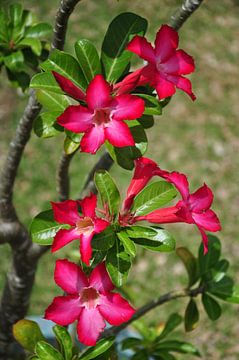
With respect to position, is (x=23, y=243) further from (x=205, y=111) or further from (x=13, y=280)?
(x=205, y=111)

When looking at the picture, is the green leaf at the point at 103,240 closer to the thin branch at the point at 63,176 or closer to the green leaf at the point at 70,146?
the green leaf at the point at 70,146

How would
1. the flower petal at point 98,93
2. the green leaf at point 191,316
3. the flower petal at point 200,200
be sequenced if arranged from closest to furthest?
1. the flower petal at point 98,93
2. the flower petal at point 200,200
3. the green leaf at point 191,316

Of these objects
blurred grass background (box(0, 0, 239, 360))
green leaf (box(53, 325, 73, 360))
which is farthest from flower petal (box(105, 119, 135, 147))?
blurred grass background (box(0, 0, 239, 360))

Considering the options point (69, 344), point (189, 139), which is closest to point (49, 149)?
point (189, 139)

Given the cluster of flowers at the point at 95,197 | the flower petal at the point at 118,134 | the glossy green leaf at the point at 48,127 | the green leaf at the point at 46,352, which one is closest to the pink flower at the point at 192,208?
the cluster of flowers at the point at 95,197

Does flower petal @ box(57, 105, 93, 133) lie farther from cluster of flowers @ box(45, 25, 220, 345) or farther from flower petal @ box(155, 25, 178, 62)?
flower petal @ box(155, 25, 178, 62)

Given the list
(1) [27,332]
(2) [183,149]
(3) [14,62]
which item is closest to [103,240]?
(1) [27,332]
